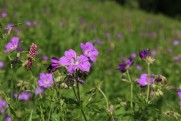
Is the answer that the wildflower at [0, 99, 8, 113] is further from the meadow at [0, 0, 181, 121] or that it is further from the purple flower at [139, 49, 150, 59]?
the purple flower at [139, 49, 150, 59]

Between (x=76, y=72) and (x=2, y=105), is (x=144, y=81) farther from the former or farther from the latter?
(x=2, y=105)

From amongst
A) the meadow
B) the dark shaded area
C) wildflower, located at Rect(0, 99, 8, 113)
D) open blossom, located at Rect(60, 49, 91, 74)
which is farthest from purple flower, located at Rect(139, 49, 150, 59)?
the dark shaded area

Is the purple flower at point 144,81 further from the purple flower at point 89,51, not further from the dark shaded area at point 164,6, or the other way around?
the dark shaded area at point 164,6

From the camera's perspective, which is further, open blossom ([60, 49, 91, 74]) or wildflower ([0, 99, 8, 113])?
wildflower ([0, 99, 8, 113])

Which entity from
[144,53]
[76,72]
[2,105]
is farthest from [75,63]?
[2,105]

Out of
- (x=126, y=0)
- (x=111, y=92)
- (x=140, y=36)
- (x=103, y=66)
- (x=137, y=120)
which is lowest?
(x=137, y=120)

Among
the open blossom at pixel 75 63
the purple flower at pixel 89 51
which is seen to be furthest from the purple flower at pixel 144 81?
the open blossom at pixel 75 63

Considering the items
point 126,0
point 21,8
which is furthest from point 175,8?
point 21,8

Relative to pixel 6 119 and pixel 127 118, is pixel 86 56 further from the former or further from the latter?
pixel 6 119
